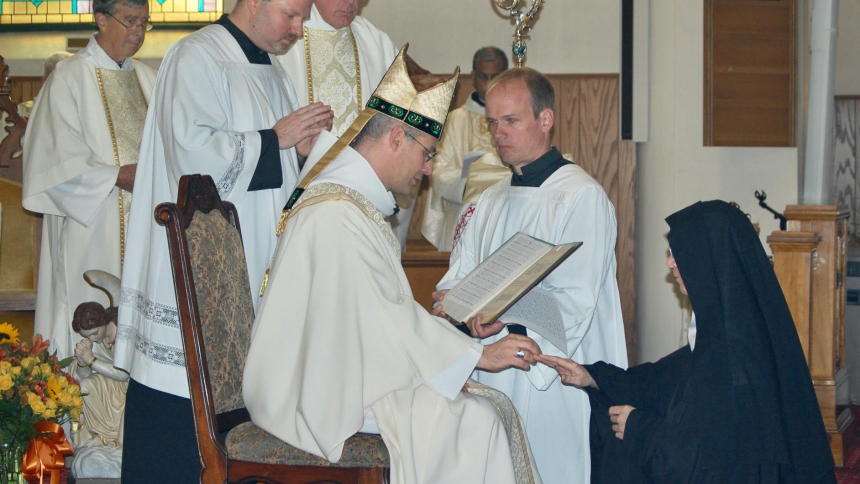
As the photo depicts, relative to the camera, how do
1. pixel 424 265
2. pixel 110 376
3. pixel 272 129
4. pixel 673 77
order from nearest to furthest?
pixel 272 129 < pixel 110 376 < pixel 424 265 < pixel 673 77

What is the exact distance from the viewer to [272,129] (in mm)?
3719

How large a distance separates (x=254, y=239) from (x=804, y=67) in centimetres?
509

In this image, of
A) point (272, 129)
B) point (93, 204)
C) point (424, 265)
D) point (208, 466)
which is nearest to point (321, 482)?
point (208, 466)

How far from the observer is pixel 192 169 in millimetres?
3553

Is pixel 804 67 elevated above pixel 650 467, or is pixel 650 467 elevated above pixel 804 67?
pixel 804 67

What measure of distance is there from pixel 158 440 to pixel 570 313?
1551 mm

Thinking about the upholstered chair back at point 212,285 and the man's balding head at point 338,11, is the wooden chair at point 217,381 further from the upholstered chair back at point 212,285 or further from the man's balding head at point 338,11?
the man's balding head at point 338,11

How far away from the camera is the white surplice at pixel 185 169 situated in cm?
342

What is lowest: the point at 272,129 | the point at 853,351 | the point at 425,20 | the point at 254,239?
the point at 853,351

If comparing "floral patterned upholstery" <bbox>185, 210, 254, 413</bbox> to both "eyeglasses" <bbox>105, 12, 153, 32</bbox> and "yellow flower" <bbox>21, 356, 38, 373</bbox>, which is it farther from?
"eyeglasses" <bbox>105, 12, 153, 32</bbox>

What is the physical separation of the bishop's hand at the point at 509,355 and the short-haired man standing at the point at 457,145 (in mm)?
3914

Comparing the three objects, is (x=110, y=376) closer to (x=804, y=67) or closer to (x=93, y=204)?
(x=93, y=204)

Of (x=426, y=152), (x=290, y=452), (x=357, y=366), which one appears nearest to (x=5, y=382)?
(x=290, y=452)

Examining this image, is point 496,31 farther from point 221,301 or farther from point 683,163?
point 221,301
